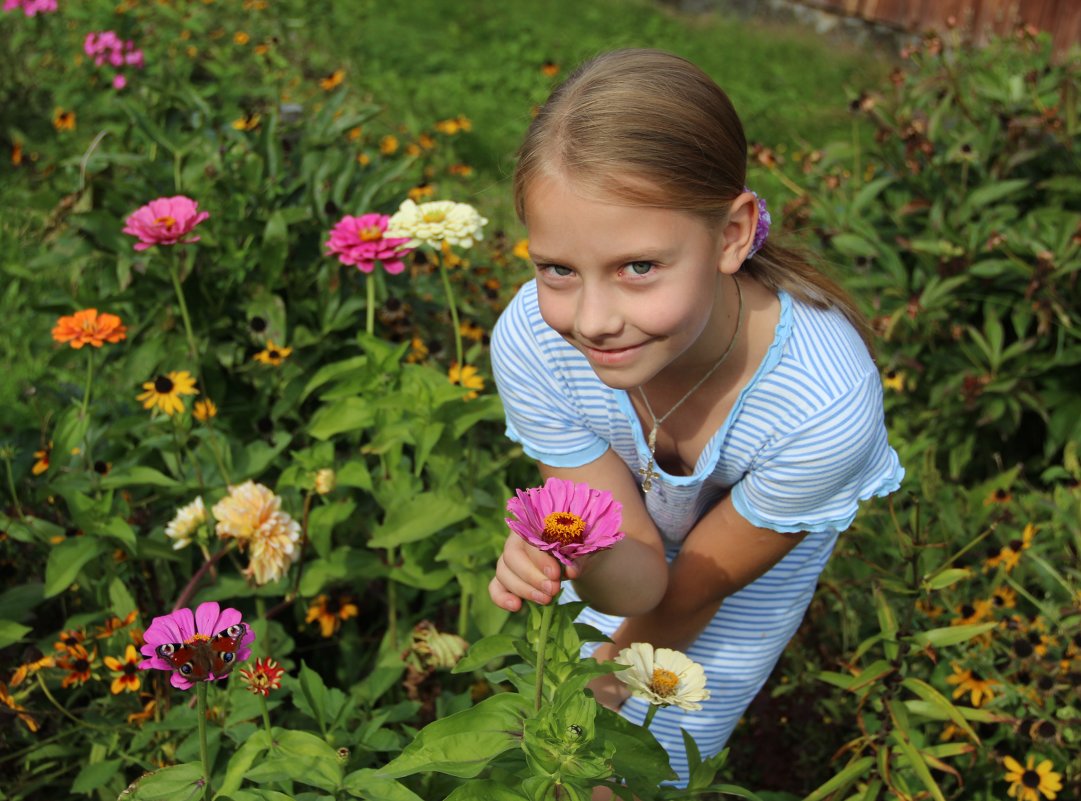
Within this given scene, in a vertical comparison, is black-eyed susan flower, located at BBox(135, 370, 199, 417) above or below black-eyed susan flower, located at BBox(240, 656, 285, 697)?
below

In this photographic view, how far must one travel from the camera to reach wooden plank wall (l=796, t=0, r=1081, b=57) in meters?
6.50

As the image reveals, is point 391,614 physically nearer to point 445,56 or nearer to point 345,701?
point 345,701

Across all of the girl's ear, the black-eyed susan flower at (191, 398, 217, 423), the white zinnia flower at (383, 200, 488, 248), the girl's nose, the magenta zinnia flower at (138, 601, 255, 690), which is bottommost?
the black-eyed susan flower at (191, 398, 217, 423)

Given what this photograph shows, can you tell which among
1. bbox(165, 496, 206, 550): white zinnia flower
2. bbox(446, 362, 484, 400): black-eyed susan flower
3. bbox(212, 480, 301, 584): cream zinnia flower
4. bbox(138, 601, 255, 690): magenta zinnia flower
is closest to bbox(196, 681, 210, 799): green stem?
bbox(138, 601, 255, 690): magenta zinnia flower

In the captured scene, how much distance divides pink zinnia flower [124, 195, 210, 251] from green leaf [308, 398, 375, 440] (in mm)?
369

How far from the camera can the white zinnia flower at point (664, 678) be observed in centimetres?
142

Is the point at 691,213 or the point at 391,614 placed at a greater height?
the point at 691,213

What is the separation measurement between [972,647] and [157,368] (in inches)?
63.0

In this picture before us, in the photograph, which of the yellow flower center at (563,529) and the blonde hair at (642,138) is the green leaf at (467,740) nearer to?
the yellow flower center at (563,529)

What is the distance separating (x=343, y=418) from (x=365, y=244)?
308 mm

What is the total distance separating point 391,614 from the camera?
207cm

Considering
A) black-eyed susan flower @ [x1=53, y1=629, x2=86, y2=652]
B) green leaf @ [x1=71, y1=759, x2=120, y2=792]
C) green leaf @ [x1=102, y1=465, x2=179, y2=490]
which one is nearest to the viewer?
green leaf @ [x1=71, y1=759, x2=120, y2=792]

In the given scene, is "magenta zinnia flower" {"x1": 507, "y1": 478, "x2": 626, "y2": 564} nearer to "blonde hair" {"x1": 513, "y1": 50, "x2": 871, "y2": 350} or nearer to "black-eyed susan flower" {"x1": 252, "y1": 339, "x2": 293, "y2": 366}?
"blonde hair" {"x1": 513, "y1": 50, "x2": 871, "y2": 350}

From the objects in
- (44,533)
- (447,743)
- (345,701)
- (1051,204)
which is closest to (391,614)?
(345,701)
